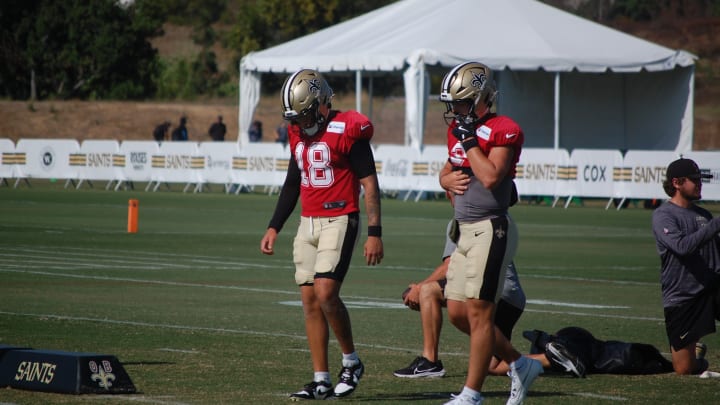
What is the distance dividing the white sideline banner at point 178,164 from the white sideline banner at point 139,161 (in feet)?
0.47

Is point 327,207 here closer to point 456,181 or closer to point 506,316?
point 456,181

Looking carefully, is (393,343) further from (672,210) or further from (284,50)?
(284,50)

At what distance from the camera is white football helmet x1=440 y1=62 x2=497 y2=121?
326 inches

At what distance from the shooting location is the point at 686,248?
10.1m

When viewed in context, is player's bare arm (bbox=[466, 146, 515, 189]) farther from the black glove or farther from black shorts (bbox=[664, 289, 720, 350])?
black shorts (bbox=[664, 289, 720, 350])

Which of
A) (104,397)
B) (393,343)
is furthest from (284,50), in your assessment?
(104,397)

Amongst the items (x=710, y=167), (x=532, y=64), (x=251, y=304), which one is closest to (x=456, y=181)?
(x=251, y=304)

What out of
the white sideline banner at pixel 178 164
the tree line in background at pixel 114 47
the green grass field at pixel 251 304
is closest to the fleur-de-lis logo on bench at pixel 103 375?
the green grass field at pixel 251 304

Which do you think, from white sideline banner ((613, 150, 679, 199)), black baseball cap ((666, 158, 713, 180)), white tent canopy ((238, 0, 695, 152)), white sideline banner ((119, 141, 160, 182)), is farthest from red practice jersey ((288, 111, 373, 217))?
white sideline banner ((119, 141, 160, 182))

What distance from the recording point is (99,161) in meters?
41.0

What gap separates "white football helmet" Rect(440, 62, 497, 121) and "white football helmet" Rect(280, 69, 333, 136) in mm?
922

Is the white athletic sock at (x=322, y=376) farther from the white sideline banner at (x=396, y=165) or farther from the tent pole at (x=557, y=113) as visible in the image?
the tent pole at (x=557, y=113)

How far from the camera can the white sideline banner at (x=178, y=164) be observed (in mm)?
40156

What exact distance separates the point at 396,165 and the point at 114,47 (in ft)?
123
